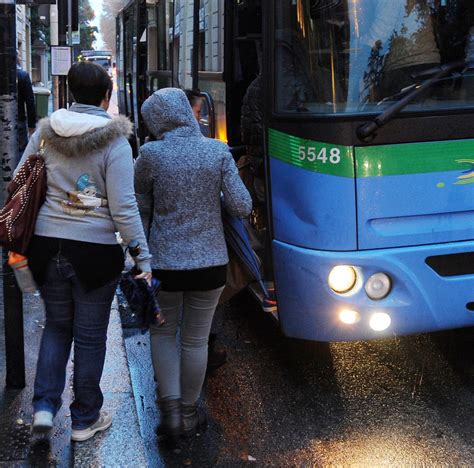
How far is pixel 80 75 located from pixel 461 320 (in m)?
2.55

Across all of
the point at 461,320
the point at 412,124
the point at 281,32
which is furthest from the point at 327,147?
the point at 461,320

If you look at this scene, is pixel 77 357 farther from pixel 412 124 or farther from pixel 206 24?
pixel 206 24

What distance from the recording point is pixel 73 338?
13.0 feet

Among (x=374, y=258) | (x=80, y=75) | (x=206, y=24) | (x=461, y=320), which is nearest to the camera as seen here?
(x=80, y=75)

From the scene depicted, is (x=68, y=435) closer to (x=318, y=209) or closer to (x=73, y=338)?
(x=73, y=338)

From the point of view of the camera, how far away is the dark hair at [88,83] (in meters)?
3.65

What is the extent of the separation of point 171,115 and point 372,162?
114 cm

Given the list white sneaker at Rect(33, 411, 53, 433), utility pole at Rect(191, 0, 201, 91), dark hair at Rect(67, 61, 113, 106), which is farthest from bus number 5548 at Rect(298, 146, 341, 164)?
utility pole at Rect(191, 0, 201, 91)

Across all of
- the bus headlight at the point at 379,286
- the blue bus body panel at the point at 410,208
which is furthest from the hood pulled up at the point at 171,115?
the bus headlight at the point at 379,286

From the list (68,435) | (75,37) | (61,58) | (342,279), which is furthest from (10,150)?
(75,37)

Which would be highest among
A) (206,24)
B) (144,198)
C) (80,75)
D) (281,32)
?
(206,24)

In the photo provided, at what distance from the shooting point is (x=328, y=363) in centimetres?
533

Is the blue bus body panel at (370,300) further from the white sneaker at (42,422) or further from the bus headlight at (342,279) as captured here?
the white sneaker at (42,422)

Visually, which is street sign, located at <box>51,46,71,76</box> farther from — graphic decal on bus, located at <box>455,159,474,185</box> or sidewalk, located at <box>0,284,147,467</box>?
graphic decal on bus, located at <box>455,159,474,185</box>
